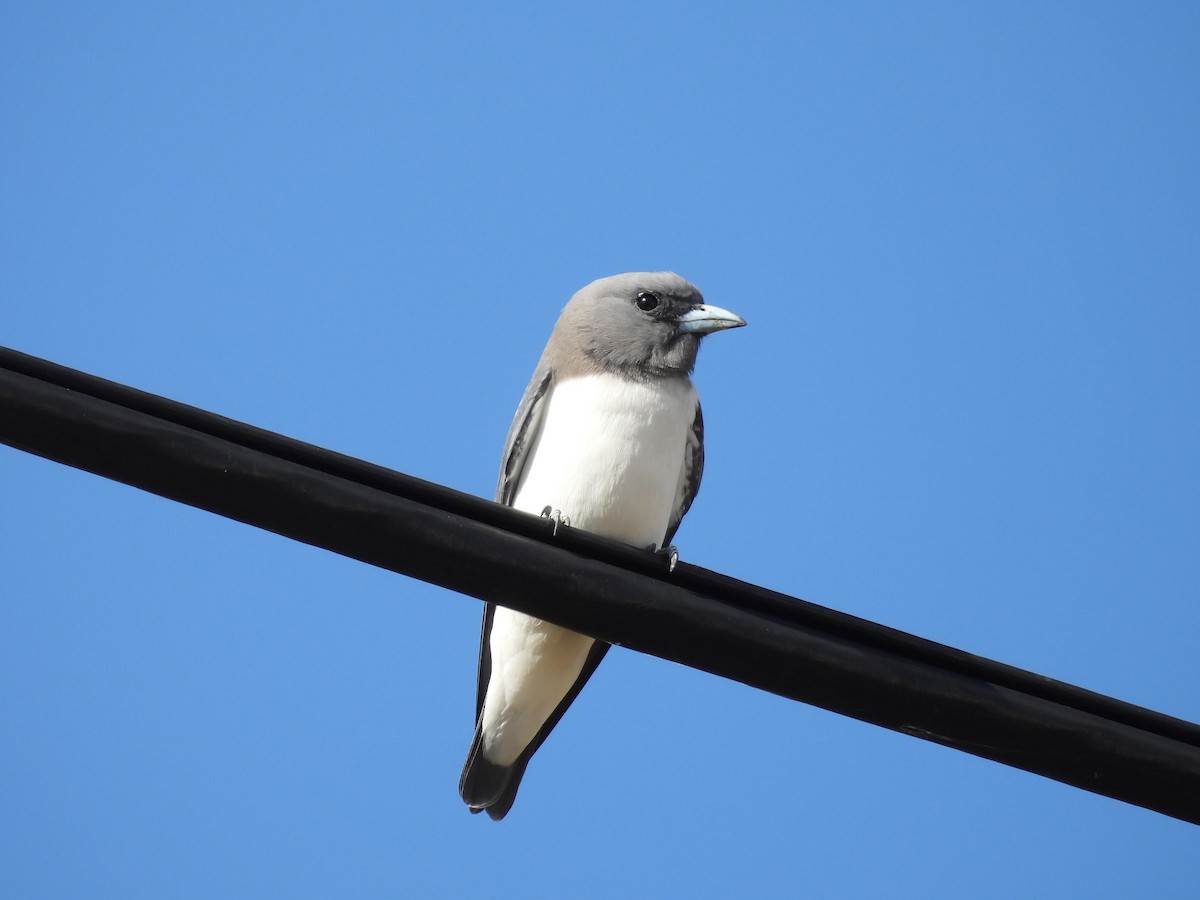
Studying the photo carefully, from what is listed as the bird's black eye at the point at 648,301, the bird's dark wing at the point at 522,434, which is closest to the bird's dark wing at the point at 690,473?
the bird's black eye at the point at 648,301

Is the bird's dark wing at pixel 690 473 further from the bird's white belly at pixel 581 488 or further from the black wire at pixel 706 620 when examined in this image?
the black wire at pixel 706 620

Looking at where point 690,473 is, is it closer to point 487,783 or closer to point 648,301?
point 648,301

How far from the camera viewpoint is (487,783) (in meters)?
5.33

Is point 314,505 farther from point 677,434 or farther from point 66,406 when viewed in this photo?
point 677,434

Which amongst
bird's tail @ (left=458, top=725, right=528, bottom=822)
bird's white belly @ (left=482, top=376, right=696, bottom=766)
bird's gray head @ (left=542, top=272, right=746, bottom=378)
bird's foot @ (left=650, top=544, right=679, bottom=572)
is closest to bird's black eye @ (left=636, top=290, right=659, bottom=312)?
bird's gray head @ (left=542, top=272, right=746, bottom=378)

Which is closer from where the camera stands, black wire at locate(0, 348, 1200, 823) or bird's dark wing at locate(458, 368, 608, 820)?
black wire at locate(0, 348, 1200, 823)

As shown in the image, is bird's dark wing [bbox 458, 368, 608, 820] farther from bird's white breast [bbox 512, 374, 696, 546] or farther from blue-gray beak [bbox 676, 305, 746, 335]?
blue-gray beak [bbox 676, 305, 746, 335]

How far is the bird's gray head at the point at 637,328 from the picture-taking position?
17.7 feet

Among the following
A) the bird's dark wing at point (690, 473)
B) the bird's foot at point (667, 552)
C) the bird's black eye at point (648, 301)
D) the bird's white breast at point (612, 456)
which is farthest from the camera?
the bird's dark wing at point (690, 473)

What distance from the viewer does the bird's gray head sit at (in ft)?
17.7

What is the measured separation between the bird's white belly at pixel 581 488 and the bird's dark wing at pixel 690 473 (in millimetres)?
60

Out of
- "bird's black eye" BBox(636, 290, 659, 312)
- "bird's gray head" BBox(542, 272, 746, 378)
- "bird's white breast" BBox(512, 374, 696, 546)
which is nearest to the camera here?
"bird's white breast" BBox(512, 374, 696, 546)

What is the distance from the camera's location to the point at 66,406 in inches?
106

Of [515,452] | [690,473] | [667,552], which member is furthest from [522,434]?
[667,552]
